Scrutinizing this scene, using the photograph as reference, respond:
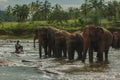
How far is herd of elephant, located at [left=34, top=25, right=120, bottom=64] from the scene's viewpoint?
2597cm

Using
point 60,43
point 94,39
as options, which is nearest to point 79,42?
point 94,39

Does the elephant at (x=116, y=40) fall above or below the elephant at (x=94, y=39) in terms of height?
below

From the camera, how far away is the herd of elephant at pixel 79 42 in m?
26.0

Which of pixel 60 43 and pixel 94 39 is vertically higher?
pixel 94 39

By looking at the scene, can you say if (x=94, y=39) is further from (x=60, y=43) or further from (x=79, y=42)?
(x=60, y=43)

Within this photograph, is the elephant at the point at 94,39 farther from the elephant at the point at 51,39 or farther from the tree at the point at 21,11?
the tree at the point at 21,11

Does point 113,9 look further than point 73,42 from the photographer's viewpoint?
Yes

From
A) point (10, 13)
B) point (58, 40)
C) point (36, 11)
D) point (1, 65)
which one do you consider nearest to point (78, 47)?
point (58, 40)

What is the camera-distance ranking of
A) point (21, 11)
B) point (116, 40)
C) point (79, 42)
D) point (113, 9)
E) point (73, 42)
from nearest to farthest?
1. point (73, 42)
2. point (79, 42)
3. point (116, 40)
4. point (113, 9)
5. point (21, 11)

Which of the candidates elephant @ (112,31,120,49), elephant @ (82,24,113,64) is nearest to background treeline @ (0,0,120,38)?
elephant @ (112,31,120,49)

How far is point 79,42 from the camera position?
28.6 m

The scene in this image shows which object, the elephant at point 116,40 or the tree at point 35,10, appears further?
the tree at point 35,10

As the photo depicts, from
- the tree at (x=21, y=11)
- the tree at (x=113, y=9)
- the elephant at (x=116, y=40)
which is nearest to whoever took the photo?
the elephant at (x=116, y=40)

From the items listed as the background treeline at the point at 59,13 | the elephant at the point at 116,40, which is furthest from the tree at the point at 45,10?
the elephant at the point at 116,40
